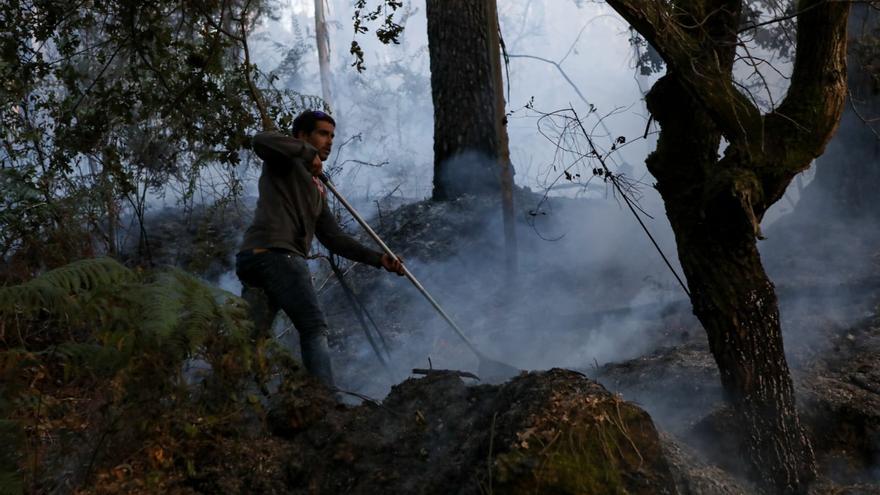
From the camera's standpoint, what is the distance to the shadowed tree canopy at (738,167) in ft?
10.9

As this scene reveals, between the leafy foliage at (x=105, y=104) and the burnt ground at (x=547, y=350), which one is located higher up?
the leafy foliage at (x=105, y=104)

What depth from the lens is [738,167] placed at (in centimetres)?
339

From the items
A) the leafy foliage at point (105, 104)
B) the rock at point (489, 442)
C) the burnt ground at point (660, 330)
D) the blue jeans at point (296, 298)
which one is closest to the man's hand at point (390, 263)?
the blue jeans at point (296, 298)

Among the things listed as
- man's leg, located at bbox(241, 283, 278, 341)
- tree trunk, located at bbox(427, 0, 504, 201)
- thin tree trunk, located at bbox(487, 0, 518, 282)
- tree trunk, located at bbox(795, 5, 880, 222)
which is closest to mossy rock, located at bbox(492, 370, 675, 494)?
man's leg, located at bbox(241, 283, 278, 341)

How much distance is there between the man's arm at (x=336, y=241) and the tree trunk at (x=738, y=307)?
214 cm

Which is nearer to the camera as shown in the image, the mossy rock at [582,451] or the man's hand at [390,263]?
the mossy rock at [582,451]

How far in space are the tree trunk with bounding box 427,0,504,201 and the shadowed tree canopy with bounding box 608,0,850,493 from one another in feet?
16.2

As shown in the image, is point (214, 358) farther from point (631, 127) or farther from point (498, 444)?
point (631, 127)

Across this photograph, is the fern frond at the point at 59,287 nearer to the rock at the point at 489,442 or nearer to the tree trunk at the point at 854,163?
the rock at the point at 489,442

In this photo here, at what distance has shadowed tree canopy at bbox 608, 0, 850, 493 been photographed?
3.32 m

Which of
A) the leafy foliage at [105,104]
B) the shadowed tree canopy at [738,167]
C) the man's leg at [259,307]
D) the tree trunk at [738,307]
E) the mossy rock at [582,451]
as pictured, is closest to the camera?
the mossy rock at [582,451]

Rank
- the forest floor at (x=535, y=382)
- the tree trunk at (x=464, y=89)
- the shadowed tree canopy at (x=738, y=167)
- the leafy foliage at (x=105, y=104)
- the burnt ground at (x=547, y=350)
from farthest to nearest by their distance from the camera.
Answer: the tree trunk at (x=464, y=89)
the leafy foliage at (x=105, y=104)
the shadowed tree canopy at (x=738, y=167)
the burnt ground at (x=547, y=350)
the forest floor at (x=535, y=382)

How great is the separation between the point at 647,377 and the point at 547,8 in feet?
158

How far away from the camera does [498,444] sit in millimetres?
2660
